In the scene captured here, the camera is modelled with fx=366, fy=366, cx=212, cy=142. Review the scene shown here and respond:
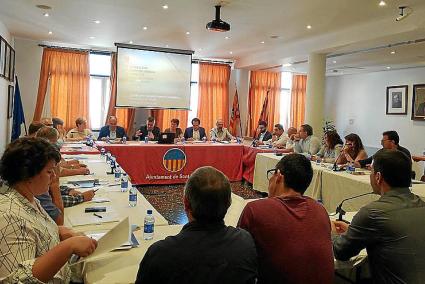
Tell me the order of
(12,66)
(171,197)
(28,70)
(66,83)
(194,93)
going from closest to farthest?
(171,197), (12,66), (28,70), (66,83), (194,93)

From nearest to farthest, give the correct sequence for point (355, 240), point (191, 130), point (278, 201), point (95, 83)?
1. point (278, 201)
2. point (355, 240)
3. point (191, 130)
4. point (95, 83)

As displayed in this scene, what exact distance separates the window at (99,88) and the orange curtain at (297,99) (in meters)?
5.86

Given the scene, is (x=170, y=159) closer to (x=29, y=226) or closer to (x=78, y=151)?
(x=78, y=151)

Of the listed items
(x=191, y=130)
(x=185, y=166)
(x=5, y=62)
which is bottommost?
(x=185, y=166)

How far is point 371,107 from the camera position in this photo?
11.2 m

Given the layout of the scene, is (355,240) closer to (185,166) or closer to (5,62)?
(185,166)

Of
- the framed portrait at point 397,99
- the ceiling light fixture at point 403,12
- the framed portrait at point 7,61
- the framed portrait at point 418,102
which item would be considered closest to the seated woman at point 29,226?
the ceiling light fixture at point 403,12

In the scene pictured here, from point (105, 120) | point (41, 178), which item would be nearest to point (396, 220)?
point (41, 178)

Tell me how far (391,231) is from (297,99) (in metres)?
10.8

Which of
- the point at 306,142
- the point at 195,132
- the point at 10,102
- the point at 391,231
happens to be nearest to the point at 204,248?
the point at 391,231

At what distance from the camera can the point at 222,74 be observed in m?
10.7

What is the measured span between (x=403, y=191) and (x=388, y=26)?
4.70m

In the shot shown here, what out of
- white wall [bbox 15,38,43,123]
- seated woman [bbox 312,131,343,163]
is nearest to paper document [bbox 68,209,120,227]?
seated woman [bbox 312,131,343,163]

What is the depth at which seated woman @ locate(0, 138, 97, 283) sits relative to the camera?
1228 millimetres
